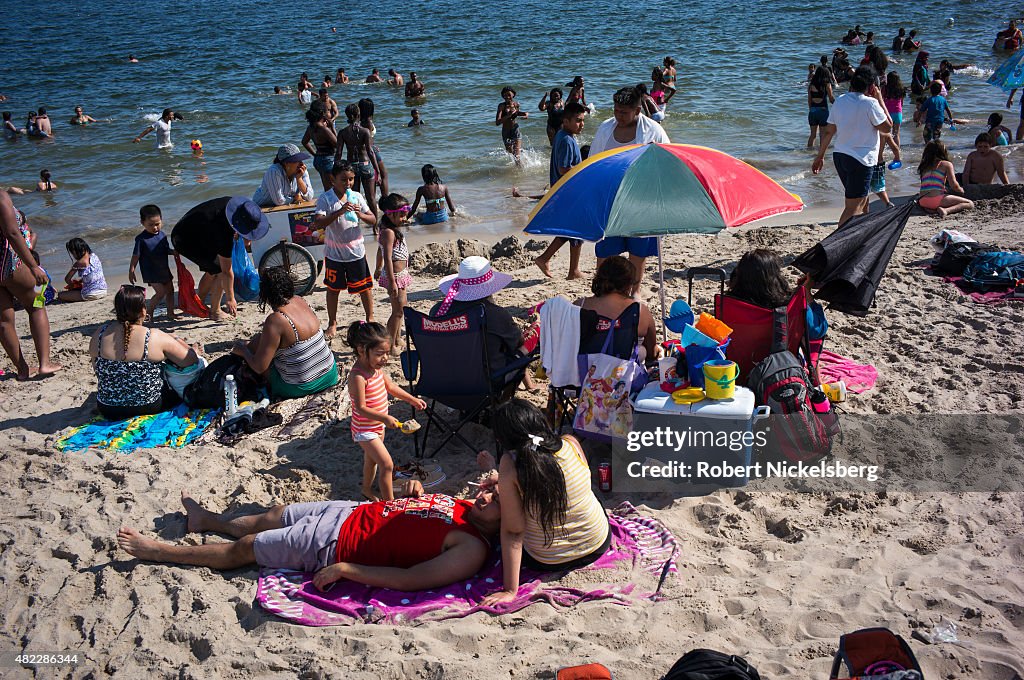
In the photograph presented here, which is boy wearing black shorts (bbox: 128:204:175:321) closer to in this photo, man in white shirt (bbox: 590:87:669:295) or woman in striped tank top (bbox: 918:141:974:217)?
man in white shirt (bbox: 590:87:669:295)

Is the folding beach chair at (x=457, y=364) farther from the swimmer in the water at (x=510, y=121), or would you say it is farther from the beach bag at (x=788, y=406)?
the swimmer in the water at (x=510, y=121)

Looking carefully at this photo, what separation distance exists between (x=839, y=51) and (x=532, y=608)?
16.7 metres

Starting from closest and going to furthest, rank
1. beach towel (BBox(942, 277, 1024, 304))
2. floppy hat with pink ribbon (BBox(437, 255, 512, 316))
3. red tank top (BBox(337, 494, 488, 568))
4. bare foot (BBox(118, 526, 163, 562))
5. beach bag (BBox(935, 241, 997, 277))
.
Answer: red tank top (BBox(337, 494, 488, 568)) < bare foot (BBox(118, 526, 163, 562)) < floppy hat with pink ribbon (BBox(437, 255, 512, 316)) < beach towel (BBox(942, 277, 1024, 304)) < beach bag (BBox(935, 241, 997, 277))

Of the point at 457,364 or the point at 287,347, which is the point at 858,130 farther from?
the point at 287,347

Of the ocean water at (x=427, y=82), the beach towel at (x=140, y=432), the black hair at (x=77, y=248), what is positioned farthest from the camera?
the ocean water at (x=427, y=82)

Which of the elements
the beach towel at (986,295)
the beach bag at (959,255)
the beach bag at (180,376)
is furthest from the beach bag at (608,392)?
the beach bag at (959,255)

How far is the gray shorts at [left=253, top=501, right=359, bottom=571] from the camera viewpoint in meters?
3.94

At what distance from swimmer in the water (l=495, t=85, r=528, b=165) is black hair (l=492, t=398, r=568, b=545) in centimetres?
975

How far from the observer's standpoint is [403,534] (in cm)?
389

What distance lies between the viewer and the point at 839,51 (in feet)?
56.4

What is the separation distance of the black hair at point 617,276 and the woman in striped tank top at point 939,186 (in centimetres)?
532

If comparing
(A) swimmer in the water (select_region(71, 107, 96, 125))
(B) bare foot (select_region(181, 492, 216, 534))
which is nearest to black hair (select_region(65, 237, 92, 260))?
(B) bare foot (select_region(181, 492, 216, 534))

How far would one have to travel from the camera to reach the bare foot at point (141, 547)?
404 centimetres

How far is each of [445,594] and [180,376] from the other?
288cm
